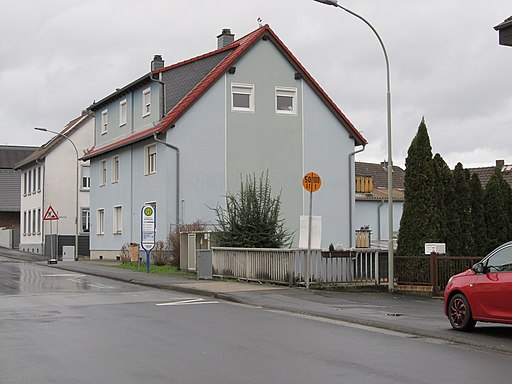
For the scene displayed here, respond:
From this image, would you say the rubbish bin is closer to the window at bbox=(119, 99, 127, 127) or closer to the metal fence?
the window at bbox=(119, 99, 127, 127)

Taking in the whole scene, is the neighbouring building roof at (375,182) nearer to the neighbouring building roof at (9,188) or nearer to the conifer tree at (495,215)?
the conifer tree at (495,215)

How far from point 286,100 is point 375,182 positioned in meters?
22.7

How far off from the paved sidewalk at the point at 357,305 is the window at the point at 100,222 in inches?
679

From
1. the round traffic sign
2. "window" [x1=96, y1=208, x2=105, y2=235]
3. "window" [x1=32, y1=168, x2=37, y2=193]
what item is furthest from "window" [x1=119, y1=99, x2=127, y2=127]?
the round traffic sign

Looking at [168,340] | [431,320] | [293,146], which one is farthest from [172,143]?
[168,340]

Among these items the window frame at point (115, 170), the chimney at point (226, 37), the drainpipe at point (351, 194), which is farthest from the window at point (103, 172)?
the drainpipe at point (351, 194)

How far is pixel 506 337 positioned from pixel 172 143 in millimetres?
24018

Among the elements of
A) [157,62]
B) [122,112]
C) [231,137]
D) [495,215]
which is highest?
[157,62]

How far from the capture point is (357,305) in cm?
1817

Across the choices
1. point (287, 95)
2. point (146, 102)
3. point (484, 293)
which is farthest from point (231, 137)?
point (484, 293)

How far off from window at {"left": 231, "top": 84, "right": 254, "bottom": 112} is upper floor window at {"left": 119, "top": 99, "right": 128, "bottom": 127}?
6868 mm

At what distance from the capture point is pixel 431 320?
15.3 meters

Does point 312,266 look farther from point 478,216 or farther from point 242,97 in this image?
point 242,97

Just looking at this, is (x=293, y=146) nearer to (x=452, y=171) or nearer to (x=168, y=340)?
(x=452, y=171)
